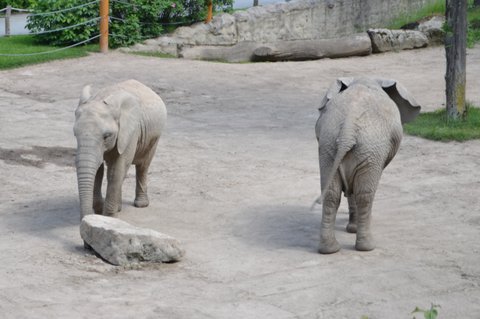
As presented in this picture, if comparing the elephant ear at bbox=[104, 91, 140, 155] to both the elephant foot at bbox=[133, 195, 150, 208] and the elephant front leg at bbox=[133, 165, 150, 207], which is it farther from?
the elephant foot at bbox=[133, 195, 150, 208]

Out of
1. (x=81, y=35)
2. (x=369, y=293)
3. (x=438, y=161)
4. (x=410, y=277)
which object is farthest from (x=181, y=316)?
(x=81, y=35)

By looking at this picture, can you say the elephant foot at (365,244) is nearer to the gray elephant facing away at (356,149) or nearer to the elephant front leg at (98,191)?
the gray elephant facing away at (356,149)

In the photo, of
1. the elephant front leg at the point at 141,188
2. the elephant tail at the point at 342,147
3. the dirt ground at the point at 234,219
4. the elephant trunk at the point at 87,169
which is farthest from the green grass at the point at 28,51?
the elephant tail at the point at 342,147

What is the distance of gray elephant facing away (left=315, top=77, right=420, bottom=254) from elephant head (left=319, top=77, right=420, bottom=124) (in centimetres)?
23

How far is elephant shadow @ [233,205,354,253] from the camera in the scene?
9242 millimetres

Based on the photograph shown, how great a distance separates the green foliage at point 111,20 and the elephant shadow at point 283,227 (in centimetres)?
1056

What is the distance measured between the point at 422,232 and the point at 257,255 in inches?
70.1

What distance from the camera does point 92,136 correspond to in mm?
9070

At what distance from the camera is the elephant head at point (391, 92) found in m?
9.20

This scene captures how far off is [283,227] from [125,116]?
193cm

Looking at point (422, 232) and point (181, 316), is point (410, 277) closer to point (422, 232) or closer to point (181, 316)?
point (422, 232)

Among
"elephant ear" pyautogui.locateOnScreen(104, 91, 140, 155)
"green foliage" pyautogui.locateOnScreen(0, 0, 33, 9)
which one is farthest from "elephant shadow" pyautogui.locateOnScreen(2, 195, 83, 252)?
"green foliage" pyautogui.locateOnScreen(0, 0, 33, 9)

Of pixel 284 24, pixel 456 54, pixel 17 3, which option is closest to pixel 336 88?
pixel 456 54

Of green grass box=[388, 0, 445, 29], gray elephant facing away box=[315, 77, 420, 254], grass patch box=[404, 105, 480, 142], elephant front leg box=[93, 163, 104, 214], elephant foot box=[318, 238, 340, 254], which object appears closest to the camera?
gray elephant facing away box=[315, 77, 420, 254]
